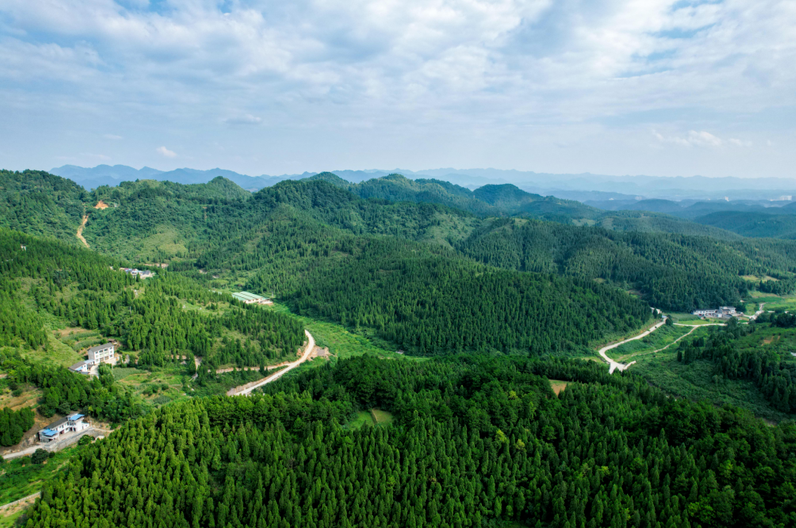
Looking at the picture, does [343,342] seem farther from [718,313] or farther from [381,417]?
[718,313]

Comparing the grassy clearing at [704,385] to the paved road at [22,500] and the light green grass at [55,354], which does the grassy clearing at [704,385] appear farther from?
the light green grass at [55,354]

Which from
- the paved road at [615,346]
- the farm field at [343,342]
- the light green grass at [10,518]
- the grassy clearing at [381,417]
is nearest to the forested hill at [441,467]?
the grassy clearing at [381,417]

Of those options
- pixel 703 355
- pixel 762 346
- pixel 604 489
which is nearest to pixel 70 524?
pixel 604 489

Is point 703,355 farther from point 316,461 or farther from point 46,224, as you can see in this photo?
point 46,224

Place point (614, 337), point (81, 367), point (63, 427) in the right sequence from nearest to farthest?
point (63, 427) → point (81, 367) → point (614, 337)

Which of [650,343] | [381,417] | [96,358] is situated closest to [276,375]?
[96,358]

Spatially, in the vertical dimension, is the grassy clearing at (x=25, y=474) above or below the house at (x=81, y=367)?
below
